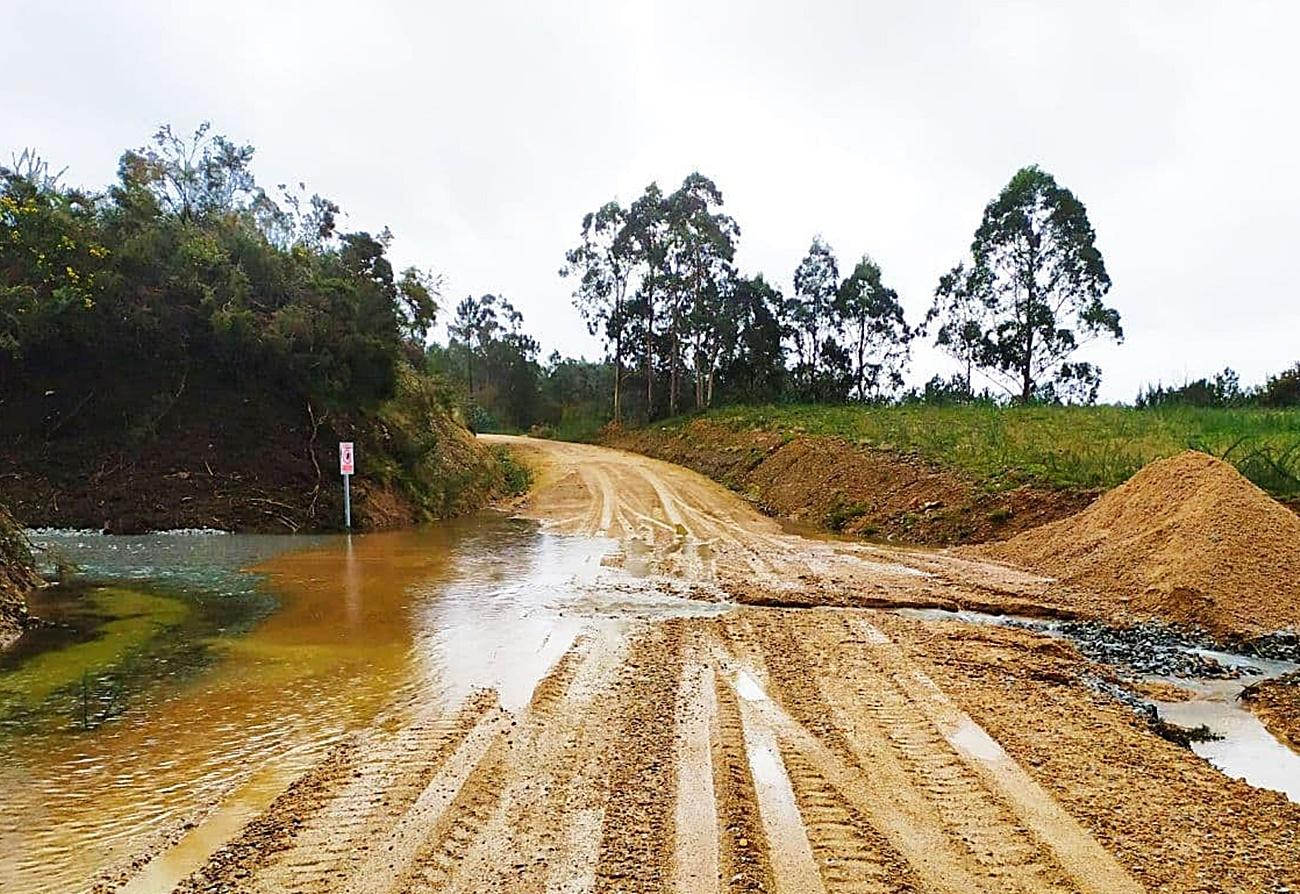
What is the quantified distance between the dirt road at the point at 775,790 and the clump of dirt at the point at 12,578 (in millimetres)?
3996

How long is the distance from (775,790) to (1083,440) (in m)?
12.8

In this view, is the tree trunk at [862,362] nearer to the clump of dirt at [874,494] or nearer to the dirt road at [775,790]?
the clump of dirt at [874,494]

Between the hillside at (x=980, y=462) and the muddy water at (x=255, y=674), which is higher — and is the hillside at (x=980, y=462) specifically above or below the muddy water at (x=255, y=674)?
above

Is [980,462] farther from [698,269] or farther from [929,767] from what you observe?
[698,269]

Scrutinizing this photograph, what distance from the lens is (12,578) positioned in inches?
285

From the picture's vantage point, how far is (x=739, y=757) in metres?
4.01

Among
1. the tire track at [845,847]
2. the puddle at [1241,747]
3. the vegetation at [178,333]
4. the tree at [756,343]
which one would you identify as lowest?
the puddle at [1241,747]

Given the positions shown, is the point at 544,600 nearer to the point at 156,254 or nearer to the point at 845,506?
the point at 845,506

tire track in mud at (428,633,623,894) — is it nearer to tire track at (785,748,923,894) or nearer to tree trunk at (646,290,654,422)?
tire track at (785,748,923,894)

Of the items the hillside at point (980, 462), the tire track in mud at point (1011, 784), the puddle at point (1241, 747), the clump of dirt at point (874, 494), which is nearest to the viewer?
the tire track in mud at point (1011, 784)

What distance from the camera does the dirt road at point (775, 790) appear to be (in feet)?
9.69

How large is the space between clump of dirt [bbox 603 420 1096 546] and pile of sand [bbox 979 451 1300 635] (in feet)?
6.64

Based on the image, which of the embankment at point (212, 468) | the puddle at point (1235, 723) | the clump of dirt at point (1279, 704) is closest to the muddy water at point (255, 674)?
the embankment at point (212, 468)

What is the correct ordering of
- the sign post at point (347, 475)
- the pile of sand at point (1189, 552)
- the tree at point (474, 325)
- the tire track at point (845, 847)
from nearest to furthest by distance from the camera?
1. the tire track at point (845, 847)
2. the pile of sand at point (1189, 552)
3. the sign post at point (347, 475)
4. the tree at point (474, 325)
